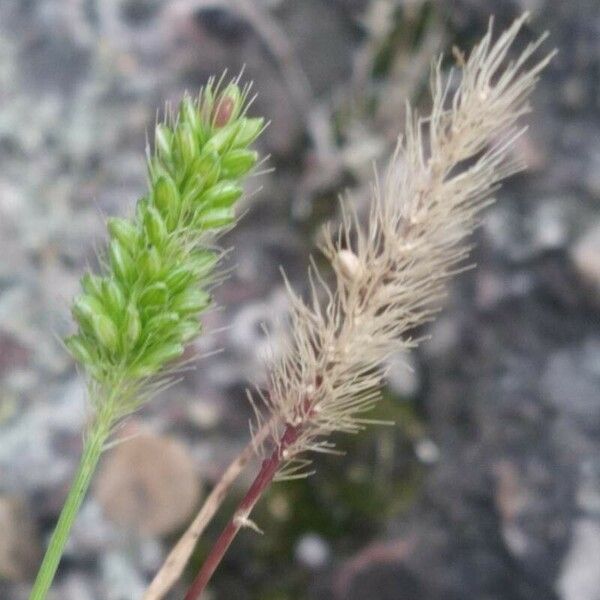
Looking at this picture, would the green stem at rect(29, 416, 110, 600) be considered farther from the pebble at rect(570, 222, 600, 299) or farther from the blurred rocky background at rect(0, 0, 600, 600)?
the pebble at rect(570, 222, 600, 299)

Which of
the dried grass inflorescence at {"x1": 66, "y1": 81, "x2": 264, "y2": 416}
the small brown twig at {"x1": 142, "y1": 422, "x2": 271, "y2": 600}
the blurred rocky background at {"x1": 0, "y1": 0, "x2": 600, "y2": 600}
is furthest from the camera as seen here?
the blurred rocky background at {"x1": 0, "y1": 0, "x2": 600, "y2": 600}

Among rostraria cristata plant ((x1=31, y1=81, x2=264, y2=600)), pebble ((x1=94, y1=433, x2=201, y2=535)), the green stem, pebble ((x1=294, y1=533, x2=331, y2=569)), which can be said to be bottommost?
pebble ((x1=294, y1=533, x2=331, y2=569))

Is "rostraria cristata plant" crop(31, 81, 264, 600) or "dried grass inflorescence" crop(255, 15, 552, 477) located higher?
"rostraria cristata plant" crop(31, 81, 264, 600)

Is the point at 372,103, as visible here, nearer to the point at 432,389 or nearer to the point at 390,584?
the point at 432,389

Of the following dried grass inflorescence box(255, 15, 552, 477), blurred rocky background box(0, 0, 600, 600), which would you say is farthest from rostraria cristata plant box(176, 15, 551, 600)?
blurred rocky background box(0, 0, 600, 600)

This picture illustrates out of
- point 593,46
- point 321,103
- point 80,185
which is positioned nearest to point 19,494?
point 80,185

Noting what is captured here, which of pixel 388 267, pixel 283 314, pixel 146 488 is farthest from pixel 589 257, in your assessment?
pixel 388 267

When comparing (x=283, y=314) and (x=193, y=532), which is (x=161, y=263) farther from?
(x=283, y=314)
